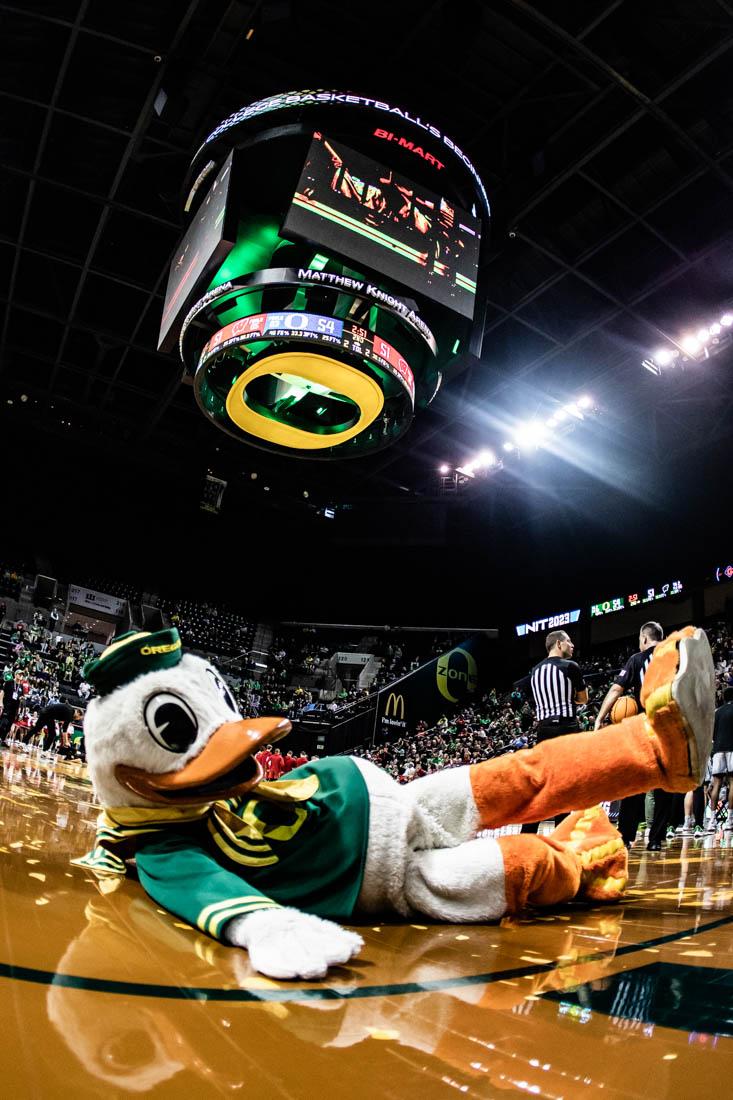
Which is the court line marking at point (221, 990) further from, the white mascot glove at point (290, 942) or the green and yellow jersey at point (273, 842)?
the green and yellow jersey at point (273, 842)

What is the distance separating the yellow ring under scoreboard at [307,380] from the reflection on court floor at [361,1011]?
576cm

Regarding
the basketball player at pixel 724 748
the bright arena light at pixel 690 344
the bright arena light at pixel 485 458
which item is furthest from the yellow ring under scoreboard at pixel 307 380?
the bright arena light at pixel 485 458

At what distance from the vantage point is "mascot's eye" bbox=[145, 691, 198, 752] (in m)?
1.43

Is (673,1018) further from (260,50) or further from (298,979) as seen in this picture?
(260,50)

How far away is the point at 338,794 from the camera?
→ 1527 mm

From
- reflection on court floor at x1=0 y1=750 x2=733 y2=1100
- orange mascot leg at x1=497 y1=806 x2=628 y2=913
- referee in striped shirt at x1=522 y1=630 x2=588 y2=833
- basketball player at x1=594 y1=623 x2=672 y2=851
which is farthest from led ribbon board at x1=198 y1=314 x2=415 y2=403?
reflection on court floor at x1=0 y1=750 x2=733 y2=1100

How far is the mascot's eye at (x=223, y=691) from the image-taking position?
159 centimetres

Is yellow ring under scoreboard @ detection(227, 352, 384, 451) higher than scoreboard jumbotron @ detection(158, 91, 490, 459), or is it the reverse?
scoreboard jumbotron @ detection(158, 91, 490, 459)

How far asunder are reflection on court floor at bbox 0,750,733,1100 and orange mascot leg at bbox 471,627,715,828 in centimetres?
28

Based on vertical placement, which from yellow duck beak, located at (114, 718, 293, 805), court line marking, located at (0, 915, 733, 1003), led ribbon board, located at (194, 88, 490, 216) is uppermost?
led ribbon board, located at (194, 88, 490, 216)

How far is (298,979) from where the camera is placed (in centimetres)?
98

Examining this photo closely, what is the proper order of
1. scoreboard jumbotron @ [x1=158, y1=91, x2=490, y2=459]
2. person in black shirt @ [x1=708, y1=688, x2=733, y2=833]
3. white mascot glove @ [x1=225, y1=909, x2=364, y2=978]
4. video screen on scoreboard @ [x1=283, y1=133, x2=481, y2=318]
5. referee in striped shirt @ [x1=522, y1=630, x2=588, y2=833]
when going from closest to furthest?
white mascot glove @ [x1=225, y1=909, x2=364, y2=978] → referee in striped shirt @ [x1=522, y1=630, x2=588, y2=833] → person in black shirt @ [x1=708, y1=688, x2=733, y2=833] → video screen on scoreboard @ [x1=283, y1=133, x2=481, y2=318] → scoreboard jumbotron @ [x1=158, y1=91, x2=490, y2=459]

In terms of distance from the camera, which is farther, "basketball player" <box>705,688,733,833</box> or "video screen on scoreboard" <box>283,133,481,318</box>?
"video screen on scoreboard" <box>283,133,481,318</box>

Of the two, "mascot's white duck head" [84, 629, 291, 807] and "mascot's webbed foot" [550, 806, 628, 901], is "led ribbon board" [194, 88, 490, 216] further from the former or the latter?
"mascot's webbed foot" [550, 806, 628, 901]
